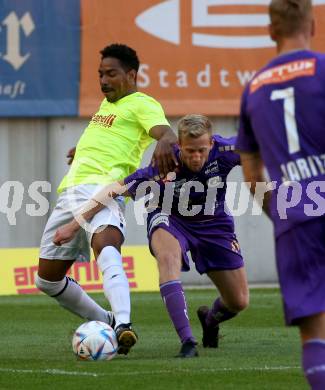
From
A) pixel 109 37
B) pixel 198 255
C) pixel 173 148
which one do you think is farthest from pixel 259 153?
pixel 109 37

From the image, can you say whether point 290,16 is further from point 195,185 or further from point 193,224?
point 193,224

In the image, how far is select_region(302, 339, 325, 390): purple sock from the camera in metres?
4.67

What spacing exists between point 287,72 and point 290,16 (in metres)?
0.23

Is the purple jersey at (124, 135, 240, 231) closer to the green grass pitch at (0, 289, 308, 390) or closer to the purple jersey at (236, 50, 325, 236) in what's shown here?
the green grass pitch at (0, 289, 308, 390)

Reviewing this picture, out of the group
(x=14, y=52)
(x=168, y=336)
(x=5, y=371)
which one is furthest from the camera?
(x=14, y=52)

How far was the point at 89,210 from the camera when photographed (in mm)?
8352

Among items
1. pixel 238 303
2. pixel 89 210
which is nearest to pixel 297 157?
pixel 89 210

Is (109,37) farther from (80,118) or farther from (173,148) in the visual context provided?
(173,148)

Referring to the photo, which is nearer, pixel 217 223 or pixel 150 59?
pixel 217 223

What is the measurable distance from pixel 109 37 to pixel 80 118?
3.98 feet

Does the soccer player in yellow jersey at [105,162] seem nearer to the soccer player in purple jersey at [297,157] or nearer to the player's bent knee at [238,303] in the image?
the player's bent knee at [238,303]

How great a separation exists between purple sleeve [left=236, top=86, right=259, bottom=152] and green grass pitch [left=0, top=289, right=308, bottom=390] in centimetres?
192

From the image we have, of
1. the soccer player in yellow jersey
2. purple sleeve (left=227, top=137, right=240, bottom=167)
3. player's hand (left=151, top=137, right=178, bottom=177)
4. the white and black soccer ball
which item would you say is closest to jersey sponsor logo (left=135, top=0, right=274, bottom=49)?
the soccer player in yellow jersey

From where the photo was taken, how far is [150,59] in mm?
16641
